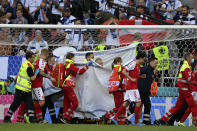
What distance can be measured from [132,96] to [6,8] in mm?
7796

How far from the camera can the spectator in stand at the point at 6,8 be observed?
16.3m

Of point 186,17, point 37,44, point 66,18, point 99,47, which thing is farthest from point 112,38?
point 66,18

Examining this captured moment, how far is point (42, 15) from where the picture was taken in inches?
632

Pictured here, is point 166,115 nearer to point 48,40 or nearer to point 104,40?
point 104,40

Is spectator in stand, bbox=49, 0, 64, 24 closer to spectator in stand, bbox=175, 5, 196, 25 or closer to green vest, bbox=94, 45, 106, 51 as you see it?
spectator in stand, bbox=175, 5, 196, 25

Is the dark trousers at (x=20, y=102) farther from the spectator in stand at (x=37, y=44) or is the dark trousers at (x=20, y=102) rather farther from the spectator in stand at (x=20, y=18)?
the spectator in stand at (x=20, y=18)

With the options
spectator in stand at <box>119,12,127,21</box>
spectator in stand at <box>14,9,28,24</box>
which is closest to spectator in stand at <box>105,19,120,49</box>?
spectator in stand at <box>119,12,127,21</box>

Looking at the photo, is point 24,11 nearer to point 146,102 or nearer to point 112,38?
point 112,38

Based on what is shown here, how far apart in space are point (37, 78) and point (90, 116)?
160 cm

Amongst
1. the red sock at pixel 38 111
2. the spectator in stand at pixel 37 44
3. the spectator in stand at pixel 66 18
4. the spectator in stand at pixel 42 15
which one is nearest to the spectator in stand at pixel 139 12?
the spectator in stand at pixel 66 18

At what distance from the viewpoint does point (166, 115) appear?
10.6 metres

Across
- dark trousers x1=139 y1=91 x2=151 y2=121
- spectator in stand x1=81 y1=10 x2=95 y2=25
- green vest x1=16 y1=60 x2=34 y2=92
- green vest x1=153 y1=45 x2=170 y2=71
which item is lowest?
dark trousers x1=139 y1=91 x2=151 y2=121

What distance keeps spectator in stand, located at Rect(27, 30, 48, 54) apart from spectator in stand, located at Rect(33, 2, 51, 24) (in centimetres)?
427

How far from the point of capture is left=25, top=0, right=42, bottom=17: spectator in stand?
1631 centimetres
